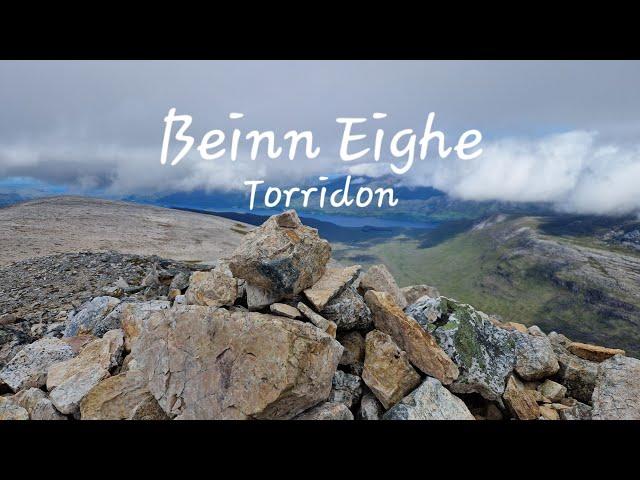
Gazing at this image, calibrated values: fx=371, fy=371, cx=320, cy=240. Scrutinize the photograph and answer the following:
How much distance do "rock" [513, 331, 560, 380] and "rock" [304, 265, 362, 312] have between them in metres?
5.92

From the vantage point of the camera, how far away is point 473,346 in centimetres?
1143

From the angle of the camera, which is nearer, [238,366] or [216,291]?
[238,366]

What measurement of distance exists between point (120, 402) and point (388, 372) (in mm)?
7309

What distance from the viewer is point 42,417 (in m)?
9.88

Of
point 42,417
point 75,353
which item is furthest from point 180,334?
point 75,353

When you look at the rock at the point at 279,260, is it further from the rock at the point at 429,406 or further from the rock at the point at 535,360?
the rock at the point at 535,360

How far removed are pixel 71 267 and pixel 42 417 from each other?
21.0m

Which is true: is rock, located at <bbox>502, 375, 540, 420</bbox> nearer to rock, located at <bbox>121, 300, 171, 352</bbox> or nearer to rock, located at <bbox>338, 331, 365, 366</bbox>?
rock, located at <bbox>338, 331, 365, 366</bbox>

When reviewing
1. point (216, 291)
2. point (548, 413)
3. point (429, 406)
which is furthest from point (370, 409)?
point (216, 291)

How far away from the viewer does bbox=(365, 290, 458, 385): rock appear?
10.6 m

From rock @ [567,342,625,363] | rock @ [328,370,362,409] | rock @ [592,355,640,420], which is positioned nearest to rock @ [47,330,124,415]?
rock @ [328,370,362,409]

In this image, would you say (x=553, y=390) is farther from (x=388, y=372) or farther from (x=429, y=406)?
(x=388, y=372)

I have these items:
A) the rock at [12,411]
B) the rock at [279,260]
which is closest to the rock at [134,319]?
the rock at [12,411]
